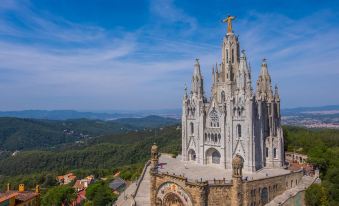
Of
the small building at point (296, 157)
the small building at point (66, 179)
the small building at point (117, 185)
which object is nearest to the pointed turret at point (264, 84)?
the small building at point (296, 157)

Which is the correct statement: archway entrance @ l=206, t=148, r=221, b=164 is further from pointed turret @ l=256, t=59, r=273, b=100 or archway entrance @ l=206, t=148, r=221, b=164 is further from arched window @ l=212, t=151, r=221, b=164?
pointed turret @ l=256, t=59, r=273, b=100

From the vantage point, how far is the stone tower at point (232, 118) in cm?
4216

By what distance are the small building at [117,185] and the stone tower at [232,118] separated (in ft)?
43.8

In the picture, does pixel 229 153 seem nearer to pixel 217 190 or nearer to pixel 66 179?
pixel 217 190

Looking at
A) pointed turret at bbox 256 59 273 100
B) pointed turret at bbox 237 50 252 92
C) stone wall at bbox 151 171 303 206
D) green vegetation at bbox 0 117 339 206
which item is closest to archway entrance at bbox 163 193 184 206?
stone wall at bbox 151 171 303 206

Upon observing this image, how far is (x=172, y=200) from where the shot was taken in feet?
119

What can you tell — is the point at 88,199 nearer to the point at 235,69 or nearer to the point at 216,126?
the point at 216,126

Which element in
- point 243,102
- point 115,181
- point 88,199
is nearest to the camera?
point 243,102

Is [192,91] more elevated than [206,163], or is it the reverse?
[192,91]

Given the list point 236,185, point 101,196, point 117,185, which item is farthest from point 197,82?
point 117,185

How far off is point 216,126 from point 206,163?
5247mm

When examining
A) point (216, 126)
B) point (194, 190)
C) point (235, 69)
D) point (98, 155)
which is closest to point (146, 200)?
point (194, 190)

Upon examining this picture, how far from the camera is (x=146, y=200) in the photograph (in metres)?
39.8

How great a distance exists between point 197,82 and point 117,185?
74.0ft
